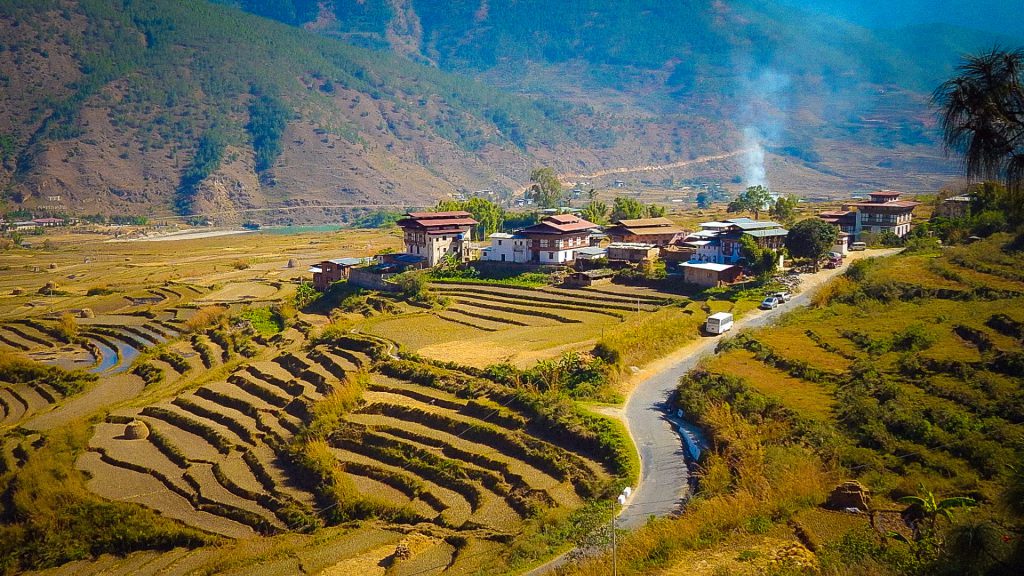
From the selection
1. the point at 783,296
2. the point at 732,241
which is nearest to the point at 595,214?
the point at 732,241

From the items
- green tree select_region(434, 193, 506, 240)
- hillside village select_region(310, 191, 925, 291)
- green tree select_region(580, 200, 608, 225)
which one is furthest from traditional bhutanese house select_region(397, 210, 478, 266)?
green tree select_region(580, 200, 608, 225)

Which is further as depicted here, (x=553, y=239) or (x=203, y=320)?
(x=203, y=320)

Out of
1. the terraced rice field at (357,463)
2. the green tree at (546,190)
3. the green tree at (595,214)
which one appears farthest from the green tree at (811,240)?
the green tree at (546,190)

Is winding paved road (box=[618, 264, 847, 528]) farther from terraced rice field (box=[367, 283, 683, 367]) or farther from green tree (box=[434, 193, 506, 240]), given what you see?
green tree (box=[434, 193, 506, 240])

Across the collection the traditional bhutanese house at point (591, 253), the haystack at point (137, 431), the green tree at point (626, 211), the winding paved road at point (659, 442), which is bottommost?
the haystack at point (137, 431)

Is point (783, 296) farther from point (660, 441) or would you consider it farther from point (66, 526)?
point (66, 526)

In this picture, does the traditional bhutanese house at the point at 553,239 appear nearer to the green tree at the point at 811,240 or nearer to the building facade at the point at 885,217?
the green tree at the point at 811,240

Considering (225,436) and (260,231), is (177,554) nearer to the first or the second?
(225,436)
